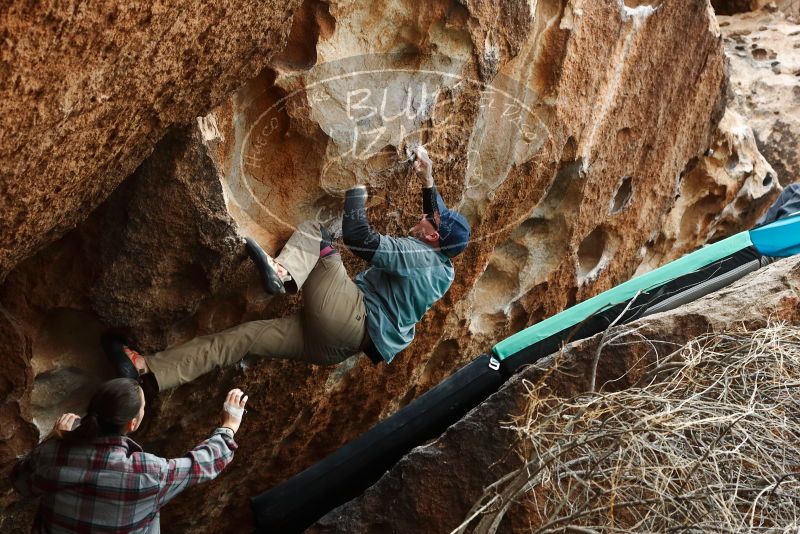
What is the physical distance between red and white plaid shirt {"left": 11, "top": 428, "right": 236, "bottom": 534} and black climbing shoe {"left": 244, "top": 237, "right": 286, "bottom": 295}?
778 millimetres

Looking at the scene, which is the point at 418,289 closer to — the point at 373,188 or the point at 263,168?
the point at 373,188

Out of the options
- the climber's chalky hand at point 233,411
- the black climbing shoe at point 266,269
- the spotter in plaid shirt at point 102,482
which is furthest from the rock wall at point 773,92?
the spotter in plaid shirt at point 102,482

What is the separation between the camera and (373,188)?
4.04 meters

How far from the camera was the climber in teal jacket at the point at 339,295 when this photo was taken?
11.9ft

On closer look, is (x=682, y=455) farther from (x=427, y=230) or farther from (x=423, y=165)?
(x=423, y=165)

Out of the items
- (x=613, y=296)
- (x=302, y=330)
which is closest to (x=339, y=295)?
(x=302, y=330)

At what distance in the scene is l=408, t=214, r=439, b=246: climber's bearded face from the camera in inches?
155

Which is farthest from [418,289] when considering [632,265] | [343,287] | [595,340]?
[632,265]

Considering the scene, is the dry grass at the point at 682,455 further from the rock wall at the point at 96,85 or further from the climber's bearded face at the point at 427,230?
the rock wall at the point at 96,85

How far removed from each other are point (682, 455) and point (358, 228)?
1469mm

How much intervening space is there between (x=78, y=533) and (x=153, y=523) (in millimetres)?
260

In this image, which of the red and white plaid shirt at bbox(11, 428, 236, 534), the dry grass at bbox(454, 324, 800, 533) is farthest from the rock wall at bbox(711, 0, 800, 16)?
the red and white plaid shirt at bbox(11, 428, 236, 534)

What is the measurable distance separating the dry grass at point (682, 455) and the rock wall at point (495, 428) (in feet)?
1.44

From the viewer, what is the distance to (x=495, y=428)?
3.87 meters
